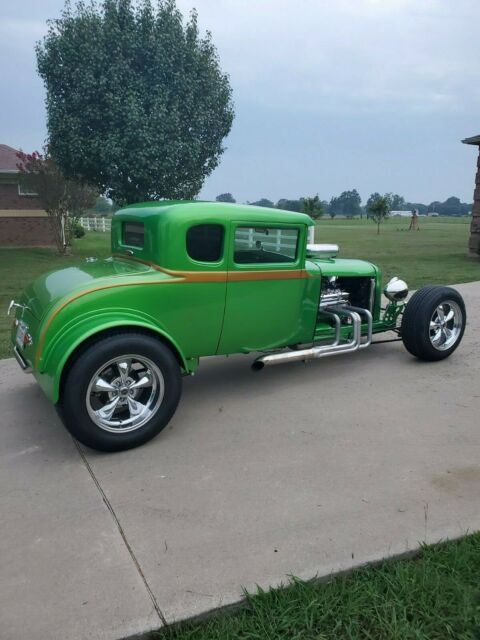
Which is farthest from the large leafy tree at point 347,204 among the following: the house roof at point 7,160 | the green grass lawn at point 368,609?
the green grass lawn at point 368,609

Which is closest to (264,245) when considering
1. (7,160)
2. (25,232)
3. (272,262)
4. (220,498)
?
(272,262)

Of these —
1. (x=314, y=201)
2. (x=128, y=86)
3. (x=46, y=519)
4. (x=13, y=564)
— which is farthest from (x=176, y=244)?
(x=314, y=201)

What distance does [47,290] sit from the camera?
386cm

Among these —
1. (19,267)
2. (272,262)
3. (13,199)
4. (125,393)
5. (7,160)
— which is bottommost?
(19,267)

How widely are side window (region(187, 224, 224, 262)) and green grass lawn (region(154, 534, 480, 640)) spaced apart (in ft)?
7.95

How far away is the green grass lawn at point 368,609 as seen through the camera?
6.68ft

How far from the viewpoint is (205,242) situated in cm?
399

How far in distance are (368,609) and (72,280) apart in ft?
9.39

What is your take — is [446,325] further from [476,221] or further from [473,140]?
[476,221]

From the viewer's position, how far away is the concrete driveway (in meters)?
2.27

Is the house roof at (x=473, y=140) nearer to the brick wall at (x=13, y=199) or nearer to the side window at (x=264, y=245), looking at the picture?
the side window at (x=264, y=245)

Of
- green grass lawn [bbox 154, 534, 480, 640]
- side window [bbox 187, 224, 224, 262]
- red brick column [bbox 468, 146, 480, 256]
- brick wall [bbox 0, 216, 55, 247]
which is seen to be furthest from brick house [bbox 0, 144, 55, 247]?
green grass lawn [bbox 154, 534, 480, 640]

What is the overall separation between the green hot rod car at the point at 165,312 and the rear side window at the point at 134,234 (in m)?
0.01

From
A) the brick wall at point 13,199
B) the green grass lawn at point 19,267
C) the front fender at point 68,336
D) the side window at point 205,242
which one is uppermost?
the brick wall at point 13,199
